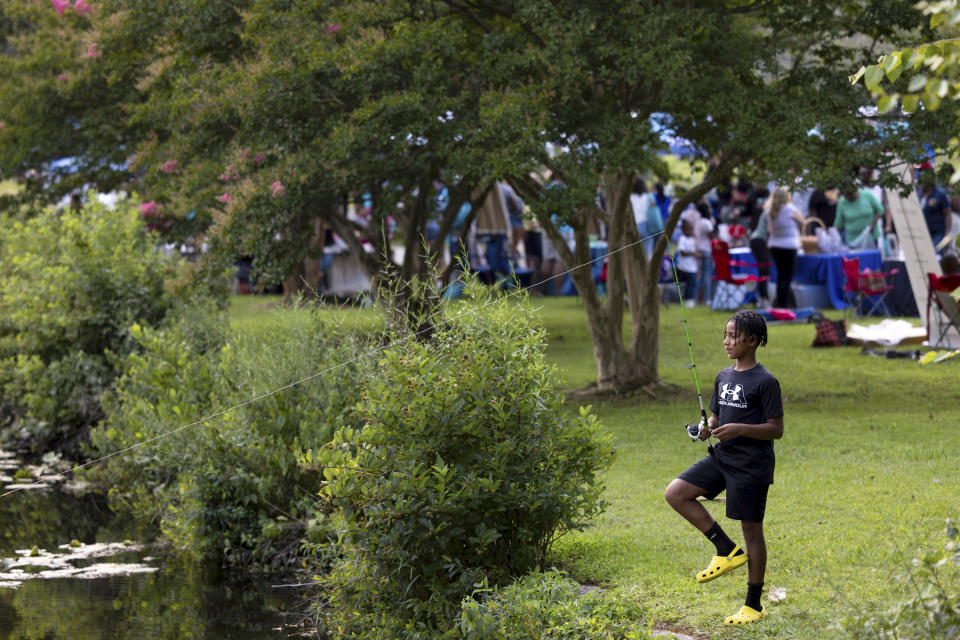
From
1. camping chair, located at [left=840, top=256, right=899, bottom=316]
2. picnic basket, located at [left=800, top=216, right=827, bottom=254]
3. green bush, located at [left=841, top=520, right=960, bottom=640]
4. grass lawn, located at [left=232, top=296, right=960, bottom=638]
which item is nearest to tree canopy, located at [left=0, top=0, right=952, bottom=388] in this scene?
grass lawn, located at [left=232, top=296, right=960, bottom=638]

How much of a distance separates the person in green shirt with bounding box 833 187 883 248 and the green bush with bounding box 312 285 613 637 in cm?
1432

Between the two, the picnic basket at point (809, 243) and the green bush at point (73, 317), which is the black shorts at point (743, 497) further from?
the picnic basket at point (809, 243)

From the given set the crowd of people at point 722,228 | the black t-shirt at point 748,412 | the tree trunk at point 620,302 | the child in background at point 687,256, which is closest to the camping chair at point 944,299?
the crowd of people at point 722,228

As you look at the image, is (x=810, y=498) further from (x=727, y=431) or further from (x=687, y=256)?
(x=687, y=256)

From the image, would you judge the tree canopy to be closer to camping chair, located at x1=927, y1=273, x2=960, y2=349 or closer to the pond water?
camping chair, located at x1=927, y1=273, x2=960, y2=349

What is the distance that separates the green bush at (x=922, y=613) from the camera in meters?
4.32

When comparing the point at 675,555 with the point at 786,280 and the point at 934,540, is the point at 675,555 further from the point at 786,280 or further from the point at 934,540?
the point at 786,280

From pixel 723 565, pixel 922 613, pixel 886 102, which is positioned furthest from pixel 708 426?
pixel 886 102

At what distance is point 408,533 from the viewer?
22.4 feet

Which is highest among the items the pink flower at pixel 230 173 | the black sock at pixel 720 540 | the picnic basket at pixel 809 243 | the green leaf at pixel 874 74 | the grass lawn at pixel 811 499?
the pink flower at pixel 230 173

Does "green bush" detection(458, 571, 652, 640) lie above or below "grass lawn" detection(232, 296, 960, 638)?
above

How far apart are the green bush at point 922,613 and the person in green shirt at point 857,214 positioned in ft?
54.0

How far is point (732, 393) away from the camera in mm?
6086

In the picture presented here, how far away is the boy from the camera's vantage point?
5992mm
